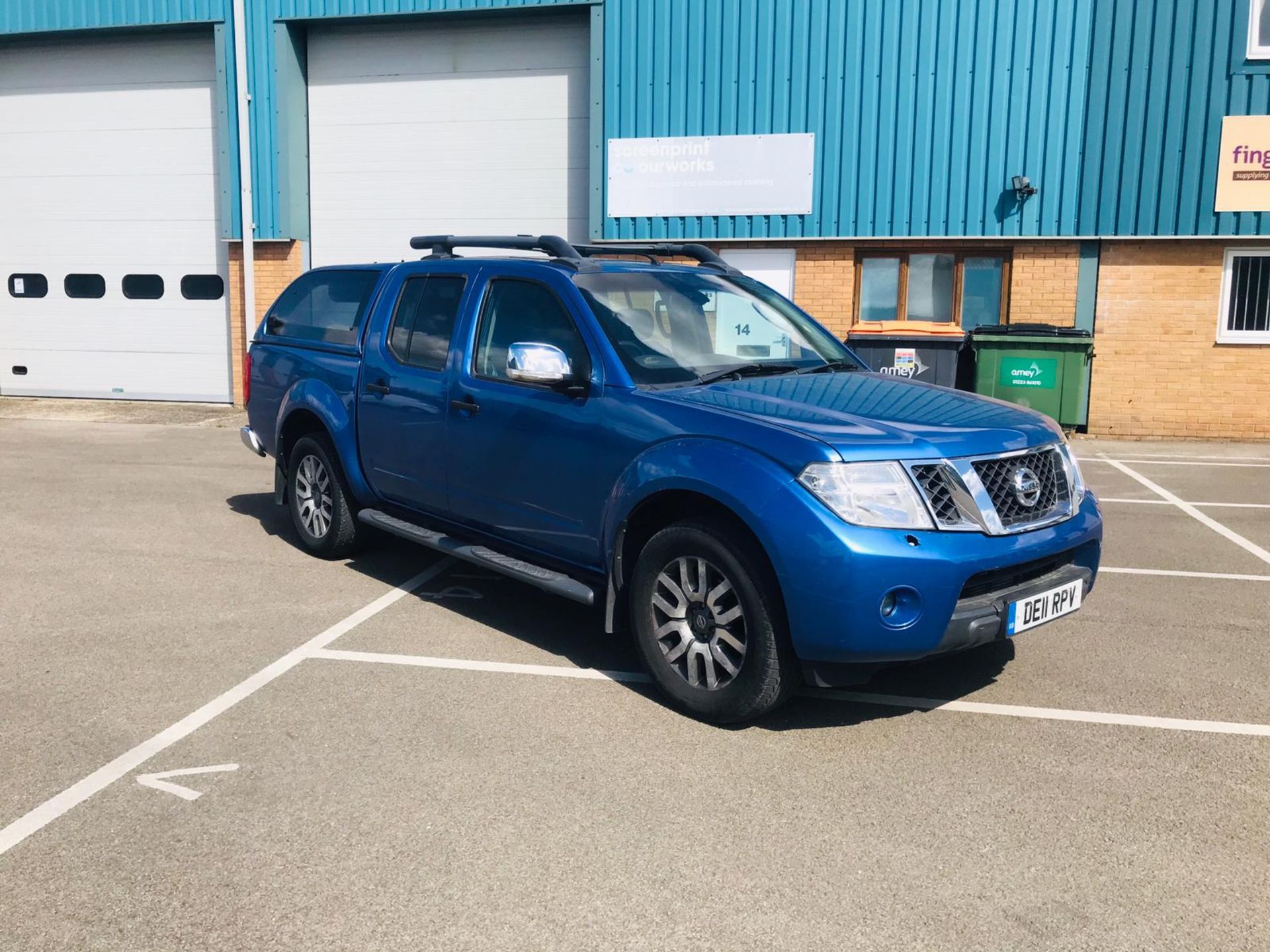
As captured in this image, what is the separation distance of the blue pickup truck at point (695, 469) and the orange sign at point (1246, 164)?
942cm

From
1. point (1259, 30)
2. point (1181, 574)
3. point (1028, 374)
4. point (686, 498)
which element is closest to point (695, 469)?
point (686, 498)

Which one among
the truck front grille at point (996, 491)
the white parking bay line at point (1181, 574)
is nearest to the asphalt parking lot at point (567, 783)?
the white parking bay line at point (1181, 574)

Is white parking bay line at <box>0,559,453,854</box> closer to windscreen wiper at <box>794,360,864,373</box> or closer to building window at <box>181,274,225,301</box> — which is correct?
windscreen wiper at <box>794,360,864,373</box>

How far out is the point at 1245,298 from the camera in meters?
13.2

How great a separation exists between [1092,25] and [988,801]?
11792 millimetres

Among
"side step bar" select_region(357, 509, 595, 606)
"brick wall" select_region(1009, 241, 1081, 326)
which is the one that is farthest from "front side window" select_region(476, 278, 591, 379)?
"brick wall" select_region(1009, 241, 1081, 326)

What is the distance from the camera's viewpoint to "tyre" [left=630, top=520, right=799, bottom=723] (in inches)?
157

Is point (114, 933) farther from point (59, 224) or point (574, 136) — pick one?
point (59, 224)

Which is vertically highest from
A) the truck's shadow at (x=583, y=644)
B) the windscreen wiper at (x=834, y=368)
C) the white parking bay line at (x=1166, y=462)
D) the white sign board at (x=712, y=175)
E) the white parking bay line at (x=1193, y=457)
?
the white sign board at (x=712, y=175)

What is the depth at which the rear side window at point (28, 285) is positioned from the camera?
16609 mm

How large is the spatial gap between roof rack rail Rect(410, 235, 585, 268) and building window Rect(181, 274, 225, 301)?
10234mm

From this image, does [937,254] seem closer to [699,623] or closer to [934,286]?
[934,286]

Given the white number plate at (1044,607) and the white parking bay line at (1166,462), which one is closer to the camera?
the white number plate at (1044,607)

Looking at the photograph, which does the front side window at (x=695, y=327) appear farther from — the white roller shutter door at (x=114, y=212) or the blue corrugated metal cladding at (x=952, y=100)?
the white roller shutter door at (x=114, y=212)
